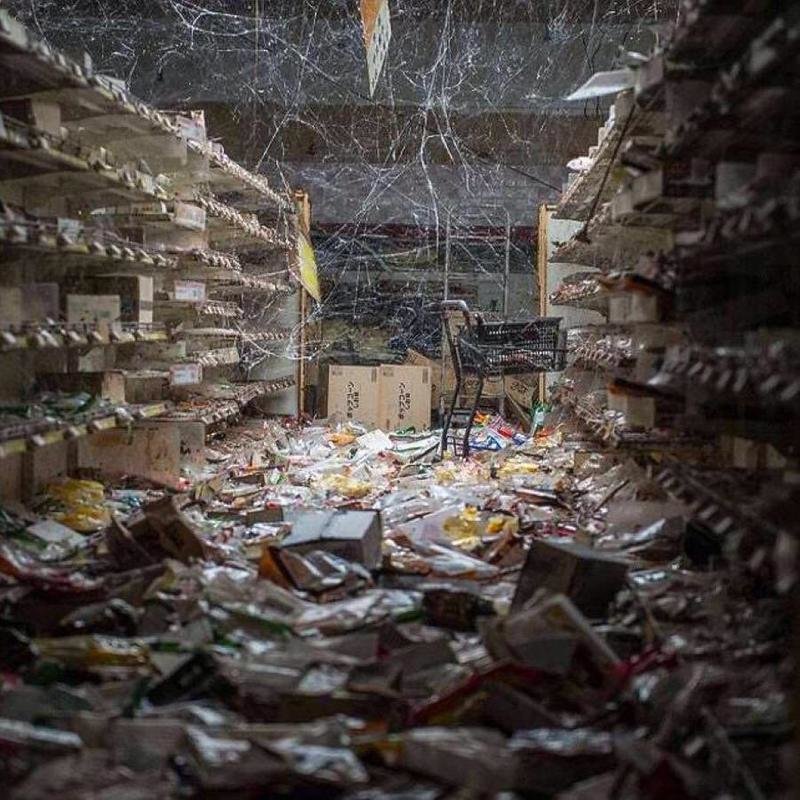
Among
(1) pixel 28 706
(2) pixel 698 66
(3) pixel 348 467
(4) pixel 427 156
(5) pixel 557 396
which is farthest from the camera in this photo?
(4) pixel 427 156

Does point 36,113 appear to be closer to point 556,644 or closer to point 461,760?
point 556,644

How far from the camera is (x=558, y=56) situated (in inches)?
387

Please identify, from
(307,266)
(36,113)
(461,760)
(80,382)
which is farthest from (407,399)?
(461,760)

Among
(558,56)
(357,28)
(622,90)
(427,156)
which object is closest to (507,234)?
(427,156)

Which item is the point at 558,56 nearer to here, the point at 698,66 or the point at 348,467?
the point at 348,467

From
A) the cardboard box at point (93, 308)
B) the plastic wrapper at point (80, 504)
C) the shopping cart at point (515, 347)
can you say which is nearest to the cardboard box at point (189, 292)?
the cardboard box at point (93, 308)

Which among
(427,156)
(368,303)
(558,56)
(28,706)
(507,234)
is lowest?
(28,706)

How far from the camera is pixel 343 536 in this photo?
4.16 metres

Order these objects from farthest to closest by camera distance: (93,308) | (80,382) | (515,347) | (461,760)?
(515,347) < (80,382) < (93,308) < (461,760)

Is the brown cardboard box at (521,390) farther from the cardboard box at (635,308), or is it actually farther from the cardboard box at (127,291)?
the cardboard box at (127,291)

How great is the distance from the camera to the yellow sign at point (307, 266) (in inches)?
388

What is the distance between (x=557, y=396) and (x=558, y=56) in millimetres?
3311

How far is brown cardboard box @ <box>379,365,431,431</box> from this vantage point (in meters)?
10.1

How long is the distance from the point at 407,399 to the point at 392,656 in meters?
7.11
